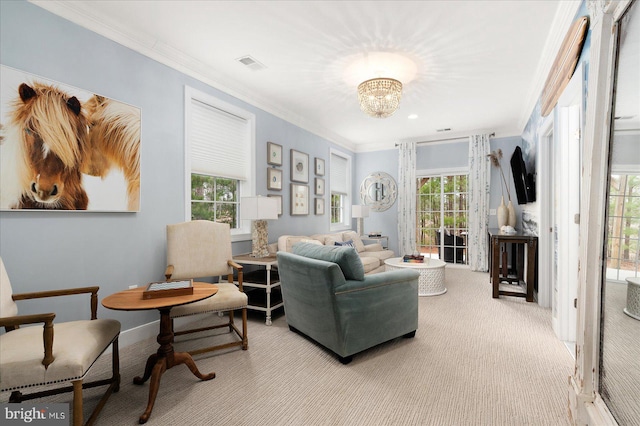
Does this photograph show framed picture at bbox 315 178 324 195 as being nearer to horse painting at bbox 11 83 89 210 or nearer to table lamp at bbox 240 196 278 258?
table lamp at bbox 240 196 278 258

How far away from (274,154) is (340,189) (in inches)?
99.3

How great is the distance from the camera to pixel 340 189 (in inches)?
267

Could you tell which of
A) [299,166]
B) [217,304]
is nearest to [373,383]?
[217,304]

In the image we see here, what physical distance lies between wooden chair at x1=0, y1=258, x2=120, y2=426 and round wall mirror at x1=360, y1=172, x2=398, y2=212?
5810 mm

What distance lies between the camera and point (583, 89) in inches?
82.3

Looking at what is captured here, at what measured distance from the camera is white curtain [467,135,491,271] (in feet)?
19.3

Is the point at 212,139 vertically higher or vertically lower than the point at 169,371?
higher

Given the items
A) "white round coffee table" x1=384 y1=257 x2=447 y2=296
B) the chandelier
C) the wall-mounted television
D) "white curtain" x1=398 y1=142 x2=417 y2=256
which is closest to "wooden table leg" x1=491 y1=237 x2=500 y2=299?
"white round coffee table" x1=384 y1=257 x2=447 y2=296

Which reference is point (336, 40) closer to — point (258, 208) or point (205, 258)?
point (258, 208)

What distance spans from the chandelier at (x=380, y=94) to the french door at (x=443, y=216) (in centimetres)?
348

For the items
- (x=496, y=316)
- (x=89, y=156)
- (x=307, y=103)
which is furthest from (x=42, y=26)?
(x=496, y=316)

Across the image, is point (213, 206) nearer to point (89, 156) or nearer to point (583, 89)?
point (89, 156)

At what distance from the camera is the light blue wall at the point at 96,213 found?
213 centimetres

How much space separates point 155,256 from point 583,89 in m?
3.64
